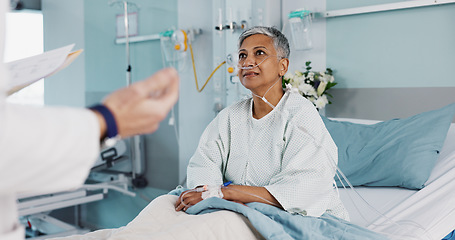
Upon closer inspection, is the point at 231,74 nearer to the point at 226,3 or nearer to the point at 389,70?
the point at 226,3

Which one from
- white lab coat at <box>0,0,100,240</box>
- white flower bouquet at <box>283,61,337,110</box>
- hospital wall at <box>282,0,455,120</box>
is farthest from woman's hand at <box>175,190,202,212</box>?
hospital wall at <box>282,0,455,120</box>

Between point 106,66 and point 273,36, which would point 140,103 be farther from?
point 106,66

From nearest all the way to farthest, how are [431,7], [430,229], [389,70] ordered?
[430,229]
[431,7]
[389,70]

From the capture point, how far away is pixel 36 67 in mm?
858

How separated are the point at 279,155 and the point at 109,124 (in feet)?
3.90

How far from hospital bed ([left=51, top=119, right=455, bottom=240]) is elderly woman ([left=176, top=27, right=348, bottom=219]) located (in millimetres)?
139

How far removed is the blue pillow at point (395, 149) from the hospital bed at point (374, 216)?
0.06 meters

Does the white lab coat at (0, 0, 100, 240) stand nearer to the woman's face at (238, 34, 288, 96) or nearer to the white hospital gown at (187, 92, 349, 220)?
the white hospital gown at (187, 92, 349, 220)

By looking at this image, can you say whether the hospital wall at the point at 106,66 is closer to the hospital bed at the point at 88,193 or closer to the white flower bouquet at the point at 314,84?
the hospital bed at the point at 88,193

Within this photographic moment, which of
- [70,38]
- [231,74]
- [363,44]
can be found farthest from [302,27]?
[70,38]

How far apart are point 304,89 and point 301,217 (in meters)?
1.35

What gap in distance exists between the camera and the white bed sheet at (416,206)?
1.72 meters

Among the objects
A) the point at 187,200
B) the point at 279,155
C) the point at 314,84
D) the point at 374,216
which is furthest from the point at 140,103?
the point at 314,84

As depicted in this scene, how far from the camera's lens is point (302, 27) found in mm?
2998
